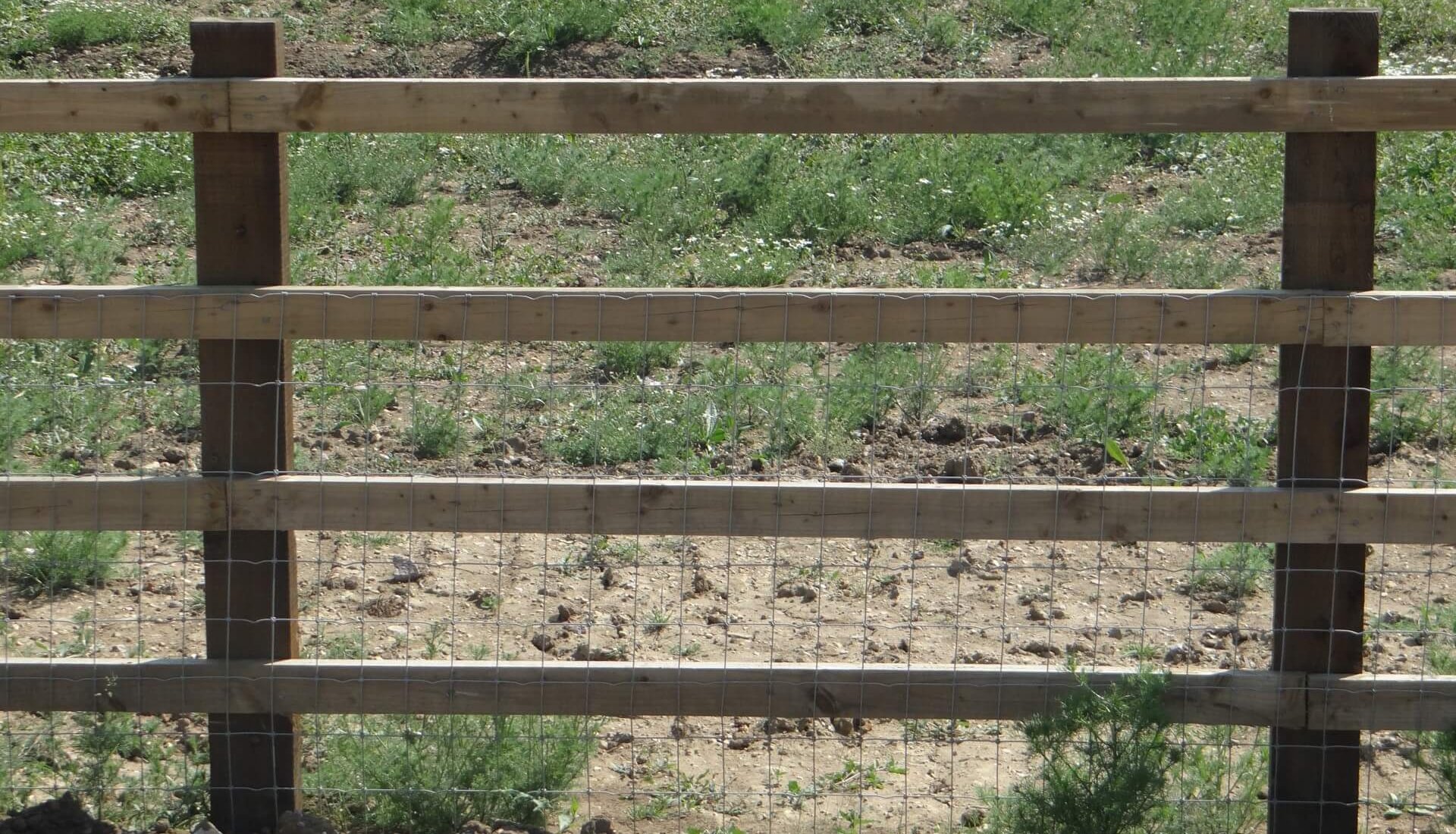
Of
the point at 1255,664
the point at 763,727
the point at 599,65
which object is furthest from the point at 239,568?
the point at 599,65

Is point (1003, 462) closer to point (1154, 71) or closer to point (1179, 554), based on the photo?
point (1179, 554)

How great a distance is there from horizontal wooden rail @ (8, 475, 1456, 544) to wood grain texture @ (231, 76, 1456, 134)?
2.83 feet

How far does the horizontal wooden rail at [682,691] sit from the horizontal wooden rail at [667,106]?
132cm

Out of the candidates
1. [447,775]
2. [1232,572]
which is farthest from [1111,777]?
[1232,572]

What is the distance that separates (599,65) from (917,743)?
7.15 m

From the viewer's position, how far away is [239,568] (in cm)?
396

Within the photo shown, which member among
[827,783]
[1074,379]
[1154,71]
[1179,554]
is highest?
[1154,71]

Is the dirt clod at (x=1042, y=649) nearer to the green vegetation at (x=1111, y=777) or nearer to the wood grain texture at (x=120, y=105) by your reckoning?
the green vegetation at (x=1111, y=777)

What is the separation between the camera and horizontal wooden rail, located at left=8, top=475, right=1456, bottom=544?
150 inches

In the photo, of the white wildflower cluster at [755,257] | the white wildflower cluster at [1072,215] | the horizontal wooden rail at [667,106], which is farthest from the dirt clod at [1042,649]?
the white wildflower cluster at [1072,215]

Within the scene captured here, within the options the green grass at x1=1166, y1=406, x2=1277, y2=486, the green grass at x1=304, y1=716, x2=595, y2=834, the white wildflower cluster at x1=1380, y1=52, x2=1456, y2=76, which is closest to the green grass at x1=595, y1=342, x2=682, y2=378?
the green grass at x1=1166, y1=406, x2=1277, y2=486

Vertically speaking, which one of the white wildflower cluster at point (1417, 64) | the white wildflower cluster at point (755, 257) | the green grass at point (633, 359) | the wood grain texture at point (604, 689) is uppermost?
the white wildflower cluster at point (1417, 64)

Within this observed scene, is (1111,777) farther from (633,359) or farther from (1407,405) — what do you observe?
(633,359)

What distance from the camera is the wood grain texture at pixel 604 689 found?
3.89m
